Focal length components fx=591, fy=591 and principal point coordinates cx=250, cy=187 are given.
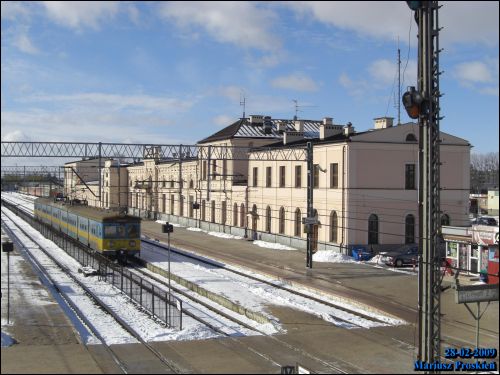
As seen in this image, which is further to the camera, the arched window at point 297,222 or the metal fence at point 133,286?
the arched window at point 297,222

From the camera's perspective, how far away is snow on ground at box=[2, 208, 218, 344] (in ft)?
54.5

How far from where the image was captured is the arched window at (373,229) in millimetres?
36969

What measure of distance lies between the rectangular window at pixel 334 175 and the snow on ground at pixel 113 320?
1631 cm

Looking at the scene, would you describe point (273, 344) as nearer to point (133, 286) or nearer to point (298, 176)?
point (133, 286)

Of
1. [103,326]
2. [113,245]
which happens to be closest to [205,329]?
[103,326]

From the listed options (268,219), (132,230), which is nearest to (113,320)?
(132,230)

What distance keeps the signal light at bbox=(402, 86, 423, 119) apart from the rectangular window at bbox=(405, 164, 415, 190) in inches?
1048

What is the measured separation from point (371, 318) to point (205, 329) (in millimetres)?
5913

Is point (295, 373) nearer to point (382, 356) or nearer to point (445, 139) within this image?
point (382, 356)

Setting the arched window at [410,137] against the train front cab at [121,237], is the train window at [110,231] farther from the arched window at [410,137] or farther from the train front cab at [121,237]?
the arched window at [410,137]

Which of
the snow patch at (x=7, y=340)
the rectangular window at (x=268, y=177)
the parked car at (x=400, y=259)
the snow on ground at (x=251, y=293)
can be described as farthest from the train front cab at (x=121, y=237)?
the snow patch at (x=7, y=340)

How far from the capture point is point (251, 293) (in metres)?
24.2

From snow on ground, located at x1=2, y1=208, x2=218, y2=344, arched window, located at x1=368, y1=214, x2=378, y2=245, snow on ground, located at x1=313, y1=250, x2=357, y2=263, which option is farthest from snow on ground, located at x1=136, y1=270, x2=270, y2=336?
arched window, located at x1=368, y1=214, x2=378, y2=245

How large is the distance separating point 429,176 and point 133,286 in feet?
46.2
